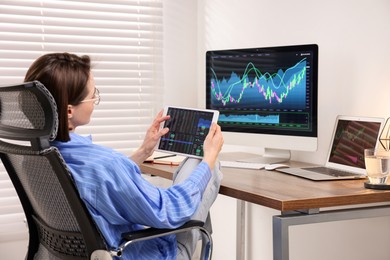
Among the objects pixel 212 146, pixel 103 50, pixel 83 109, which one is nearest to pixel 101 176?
pixel 83 109

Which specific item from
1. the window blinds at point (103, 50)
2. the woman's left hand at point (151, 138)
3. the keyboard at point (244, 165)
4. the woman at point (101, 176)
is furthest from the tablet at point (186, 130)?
the window blinds at point (103, 50)

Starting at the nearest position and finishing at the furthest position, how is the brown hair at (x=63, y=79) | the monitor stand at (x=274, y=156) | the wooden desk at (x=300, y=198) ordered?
the brown hair at (x=63, y=79) < the wooden desk at (x=300, y=198) < the monitor stand at (x=274, y=156)

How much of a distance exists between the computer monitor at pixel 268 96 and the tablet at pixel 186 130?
448 millimetres

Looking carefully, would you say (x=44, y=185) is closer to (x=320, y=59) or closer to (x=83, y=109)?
(x=83, y=109)

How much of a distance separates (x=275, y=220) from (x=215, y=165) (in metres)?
0.32

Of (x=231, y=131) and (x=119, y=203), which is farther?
(x=231, y=131)

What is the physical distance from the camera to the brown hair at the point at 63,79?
5.54 feet

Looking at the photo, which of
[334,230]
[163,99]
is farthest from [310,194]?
[163,99]

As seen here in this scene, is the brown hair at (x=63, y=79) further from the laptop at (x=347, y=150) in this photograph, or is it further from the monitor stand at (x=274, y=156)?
the monitor stand at (x=274, y=156)

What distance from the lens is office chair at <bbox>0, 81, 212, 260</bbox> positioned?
1.57 m

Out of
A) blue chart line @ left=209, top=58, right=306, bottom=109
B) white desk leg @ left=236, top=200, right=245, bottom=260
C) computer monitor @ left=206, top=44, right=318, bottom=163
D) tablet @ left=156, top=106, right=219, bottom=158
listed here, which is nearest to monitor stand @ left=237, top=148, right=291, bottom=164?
computer monitor @ left=206, top=44, right=318, bottom=163

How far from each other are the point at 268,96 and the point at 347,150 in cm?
43

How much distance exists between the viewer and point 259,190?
7.07ft

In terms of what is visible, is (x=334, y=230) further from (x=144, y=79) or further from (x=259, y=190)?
(x=144, y=79)
